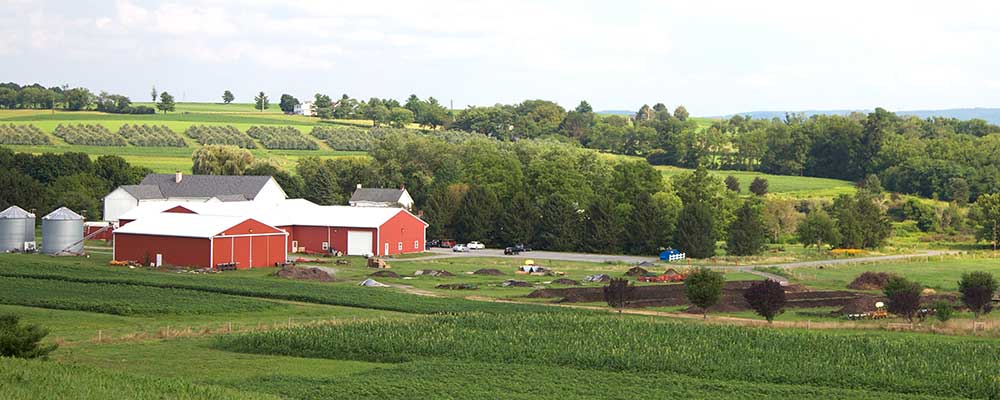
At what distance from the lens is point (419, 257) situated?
257 feet

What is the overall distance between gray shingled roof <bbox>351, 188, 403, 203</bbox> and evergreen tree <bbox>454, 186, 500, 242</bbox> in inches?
466

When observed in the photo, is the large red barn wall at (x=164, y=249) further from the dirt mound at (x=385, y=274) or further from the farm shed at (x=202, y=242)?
the dirt mound at (x=385, y=274)

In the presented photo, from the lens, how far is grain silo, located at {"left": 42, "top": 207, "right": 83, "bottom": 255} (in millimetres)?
73062

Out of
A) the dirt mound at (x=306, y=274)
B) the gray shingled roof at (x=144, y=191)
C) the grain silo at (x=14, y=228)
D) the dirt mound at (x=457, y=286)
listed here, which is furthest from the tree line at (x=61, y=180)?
the dirt mound at (x=457, y=286)

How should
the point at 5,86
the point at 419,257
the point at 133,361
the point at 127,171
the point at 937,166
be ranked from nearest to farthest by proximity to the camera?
the point at 133,361 → the point at 419,257 → the point at 127,171 → the point at 937,166 → the point at 5,86

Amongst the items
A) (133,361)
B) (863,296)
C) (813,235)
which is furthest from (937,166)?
(133,361)

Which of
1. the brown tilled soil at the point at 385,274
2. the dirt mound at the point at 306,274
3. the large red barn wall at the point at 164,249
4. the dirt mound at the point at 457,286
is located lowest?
the brown tilled soil at the point at 385,274

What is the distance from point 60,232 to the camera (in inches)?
2884

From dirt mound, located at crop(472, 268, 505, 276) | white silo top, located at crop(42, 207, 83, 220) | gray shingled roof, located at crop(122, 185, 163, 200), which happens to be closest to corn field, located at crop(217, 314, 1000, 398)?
dirt mound, located at crop(472, 268, 505, 276)

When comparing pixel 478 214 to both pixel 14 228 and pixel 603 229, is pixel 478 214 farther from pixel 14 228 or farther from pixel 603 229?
pixel 14 228

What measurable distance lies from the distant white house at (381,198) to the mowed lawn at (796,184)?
3321 centimetres

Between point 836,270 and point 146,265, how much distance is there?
41037 mm

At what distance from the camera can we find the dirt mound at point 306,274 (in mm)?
60625

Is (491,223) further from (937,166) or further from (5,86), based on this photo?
(5,86)
